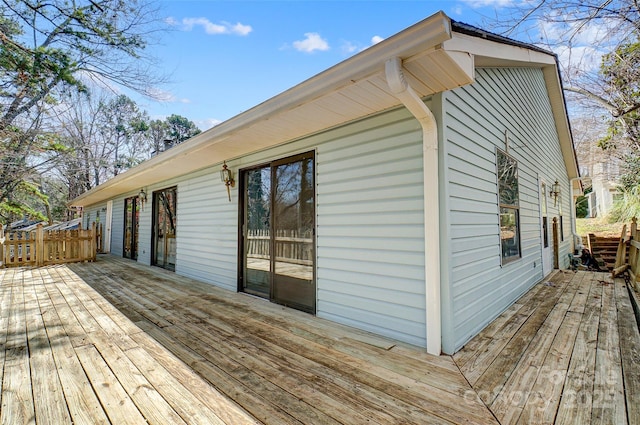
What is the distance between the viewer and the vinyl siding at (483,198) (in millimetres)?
2547

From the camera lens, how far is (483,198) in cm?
324

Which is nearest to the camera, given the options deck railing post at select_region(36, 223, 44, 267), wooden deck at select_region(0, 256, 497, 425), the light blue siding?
wooden deck at select_region(0, 256, 497, 425)

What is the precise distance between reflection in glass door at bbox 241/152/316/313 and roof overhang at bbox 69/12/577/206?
45 cm

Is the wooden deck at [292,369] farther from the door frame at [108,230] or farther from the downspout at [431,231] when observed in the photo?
the door frame at [108,230]

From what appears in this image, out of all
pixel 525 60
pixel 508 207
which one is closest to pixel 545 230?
pixel 508 207

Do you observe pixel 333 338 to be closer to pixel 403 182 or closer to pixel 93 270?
pixel 403 182

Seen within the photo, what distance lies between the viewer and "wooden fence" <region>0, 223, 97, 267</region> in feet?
24.5

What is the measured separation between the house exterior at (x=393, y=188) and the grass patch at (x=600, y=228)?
7761 millimetres

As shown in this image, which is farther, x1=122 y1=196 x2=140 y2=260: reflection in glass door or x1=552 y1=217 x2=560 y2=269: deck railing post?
x1=122 y1=196 x2=140 y2=260: reflection in glass door

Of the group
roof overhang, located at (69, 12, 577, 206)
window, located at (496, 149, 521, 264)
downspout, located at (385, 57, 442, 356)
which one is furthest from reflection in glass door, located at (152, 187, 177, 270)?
window, located at (496, 149, 521, 264)

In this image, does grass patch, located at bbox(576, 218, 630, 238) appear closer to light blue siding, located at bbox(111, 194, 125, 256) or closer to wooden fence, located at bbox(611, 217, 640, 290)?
wooden fence, located at bbox(611, 217, 640, 290)

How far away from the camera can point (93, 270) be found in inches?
274

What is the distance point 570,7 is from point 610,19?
1.13 metres

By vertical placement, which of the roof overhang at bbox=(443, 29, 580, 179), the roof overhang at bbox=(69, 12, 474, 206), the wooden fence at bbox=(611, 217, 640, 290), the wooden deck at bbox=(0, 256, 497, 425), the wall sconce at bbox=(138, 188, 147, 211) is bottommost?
the wooden deck at bbox=(0, 256, 497, 425)
